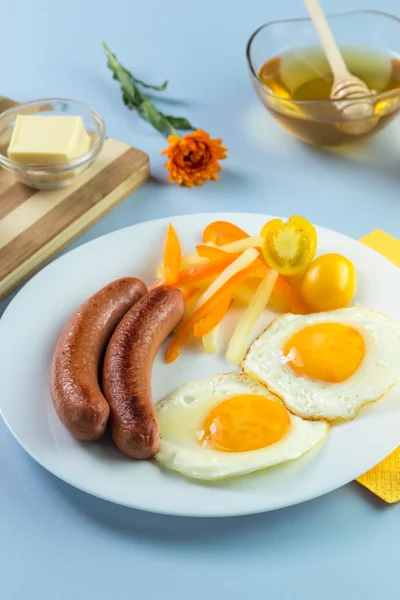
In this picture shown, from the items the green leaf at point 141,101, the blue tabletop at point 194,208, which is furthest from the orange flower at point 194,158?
the green leaf at point 141,101

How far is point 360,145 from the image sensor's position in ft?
11.9

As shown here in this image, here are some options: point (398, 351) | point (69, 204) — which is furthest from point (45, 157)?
point (398, 351)

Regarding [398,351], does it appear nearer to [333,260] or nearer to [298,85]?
[333,260]

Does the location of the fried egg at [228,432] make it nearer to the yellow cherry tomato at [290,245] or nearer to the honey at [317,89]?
the yellow cherry tomato at [290,245]

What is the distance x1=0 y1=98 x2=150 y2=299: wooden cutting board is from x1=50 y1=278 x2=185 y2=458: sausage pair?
53 centimetres

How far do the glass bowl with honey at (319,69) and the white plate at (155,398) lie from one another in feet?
1.90

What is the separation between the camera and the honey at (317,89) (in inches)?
128

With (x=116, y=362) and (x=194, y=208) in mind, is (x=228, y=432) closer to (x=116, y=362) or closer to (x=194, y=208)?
(x=116, y=362)

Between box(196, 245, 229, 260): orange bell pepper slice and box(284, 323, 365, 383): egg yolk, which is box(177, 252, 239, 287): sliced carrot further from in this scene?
box(284, 323, 365, 383): egg yolk

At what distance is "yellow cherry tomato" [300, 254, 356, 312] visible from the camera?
2.67m

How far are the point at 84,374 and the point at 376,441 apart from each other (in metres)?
0.85

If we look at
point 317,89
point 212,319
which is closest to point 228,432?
point 212,319

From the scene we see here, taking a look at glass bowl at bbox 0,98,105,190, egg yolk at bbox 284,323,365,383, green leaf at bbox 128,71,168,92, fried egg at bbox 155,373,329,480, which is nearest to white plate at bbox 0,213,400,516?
fried egg at bbox 155,373,329,480

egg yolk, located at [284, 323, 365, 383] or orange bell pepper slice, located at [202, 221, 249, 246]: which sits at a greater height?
orange bell pepper slice, located at [202, 221, 249, 246]
